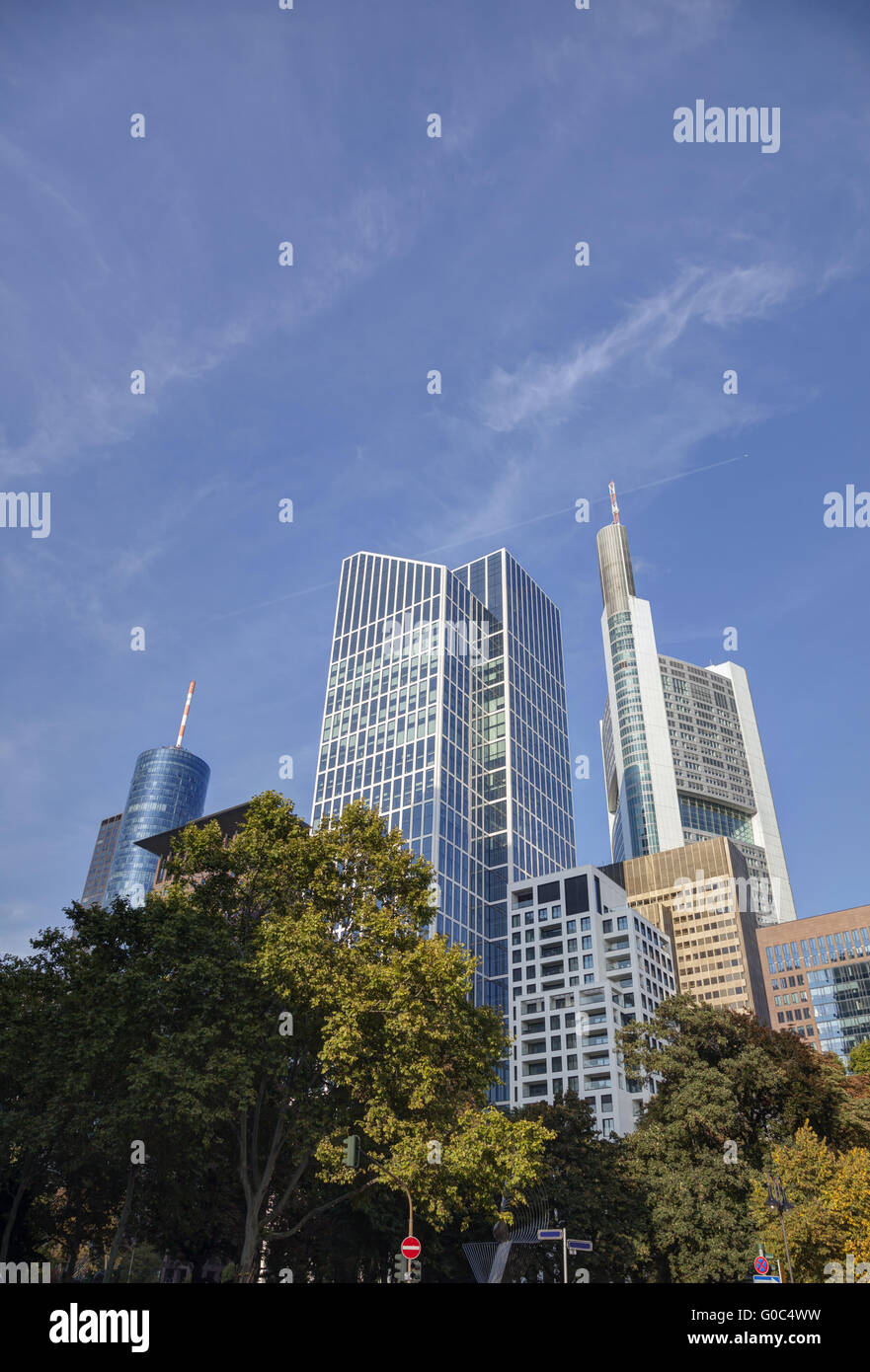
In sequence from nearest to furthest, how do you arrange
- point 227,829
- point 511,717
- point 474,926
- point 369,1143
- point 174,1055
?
point 174,1055 < point 369,1143 < point 227,829 < point 474,926 < point 511,717

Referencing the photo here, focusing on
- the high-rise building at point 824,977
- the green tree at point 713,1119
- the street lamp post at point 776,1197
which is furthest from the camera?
the high-rise building at point 824,977

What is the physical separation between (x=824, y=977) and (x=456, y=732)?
76.4m

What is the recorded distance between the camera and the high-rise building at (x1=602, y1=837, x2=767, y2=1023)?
152 metres

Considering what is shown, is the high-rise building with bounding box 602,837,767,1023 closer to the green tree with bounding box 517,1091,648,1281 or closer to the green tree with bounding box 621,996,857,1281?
the green tree with bounding box 621,996,857,1281

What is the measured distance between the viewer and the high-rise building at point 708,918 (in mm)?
152000

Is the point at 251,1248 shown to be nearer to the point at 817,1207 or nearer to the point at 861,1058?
the point at 817,1207

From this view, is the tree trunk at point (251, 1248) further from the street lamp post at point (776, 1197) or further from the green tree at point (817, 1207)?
the street lamp post at point (776, 1197)

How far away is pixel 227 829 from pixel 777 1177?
88413 millimetres

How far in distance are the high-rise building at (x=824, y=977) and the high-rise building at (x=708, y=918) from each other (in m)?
3.30

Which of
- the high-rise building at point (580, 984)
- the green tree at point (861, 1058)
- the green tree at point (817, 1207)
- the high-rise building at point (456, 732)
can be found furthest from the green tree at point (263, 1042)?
the high-rise building at point (456, 732)
